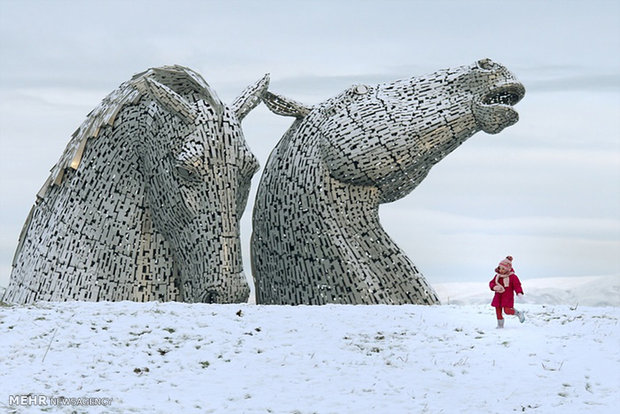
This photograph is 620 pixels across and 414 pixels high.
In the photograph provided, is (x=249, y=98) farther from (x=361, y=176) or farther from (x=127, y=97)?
(x=361, y=176)

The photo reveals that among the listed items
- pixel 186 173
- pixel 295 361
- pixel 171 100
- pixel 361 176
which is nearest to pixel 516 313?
pixel 295 361

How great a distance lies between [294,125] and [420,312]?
11.9ft

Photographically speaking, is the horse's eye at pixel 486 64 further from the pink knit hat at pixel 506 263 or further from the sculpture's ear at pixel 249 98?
the pink knit hat at pixel 506 263

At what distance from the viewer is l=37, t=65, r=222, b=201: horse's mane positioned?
493 inches

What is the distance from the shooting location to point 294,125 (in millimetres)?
14023

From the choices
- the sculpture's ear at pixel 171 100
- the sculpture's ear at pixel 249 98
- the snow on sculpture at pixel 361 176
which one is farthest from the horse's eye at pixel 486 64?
the sculpture's ear at pixel 171 100

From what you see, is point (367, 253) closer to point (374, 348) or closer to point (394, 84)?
point (394, 84)

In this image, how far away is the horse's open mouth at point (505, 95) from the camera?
13.3m

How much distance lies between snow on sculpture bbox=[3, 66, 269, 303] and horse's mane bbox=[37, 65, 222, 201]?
0.02m

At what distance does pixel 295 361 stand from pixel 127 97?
15.4 ft

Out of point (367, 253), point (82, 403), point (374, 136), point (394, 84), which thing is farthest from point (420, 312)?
point (82, 403)

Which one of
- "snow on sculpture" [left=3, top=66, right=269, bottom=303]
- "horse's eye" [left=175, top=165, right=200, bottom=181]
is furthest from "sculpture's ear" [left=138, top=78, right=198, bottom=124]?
"horse's eye" [left=175, top=165, right=200, bottom=181]

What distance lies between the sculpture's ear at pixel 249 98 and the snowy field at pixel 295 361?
2.63 meters

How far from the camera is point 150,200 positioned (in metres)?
12.5
